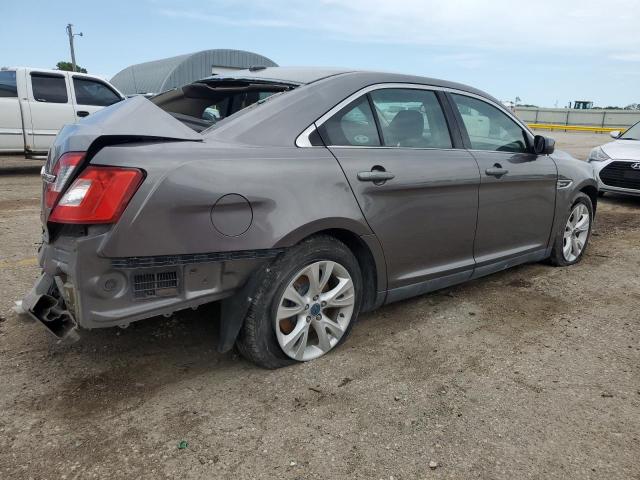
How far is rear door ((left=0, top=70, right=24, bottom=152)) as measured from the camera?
9.52 m

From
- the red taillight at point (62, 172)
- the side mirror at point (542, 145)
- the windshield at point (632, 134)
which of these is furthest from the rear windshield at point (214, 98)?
the windshield at point (632, 134)

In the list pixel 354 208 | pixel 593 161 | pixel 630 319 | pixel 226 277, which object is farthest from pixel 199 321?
pixel 593 161

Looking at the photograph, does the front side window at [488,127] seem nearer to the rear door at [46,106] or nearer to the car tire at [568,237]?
the car tire at [568,237]

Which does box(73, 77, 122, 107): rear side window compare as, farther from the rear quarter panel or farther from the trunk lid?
the rear quarter panel

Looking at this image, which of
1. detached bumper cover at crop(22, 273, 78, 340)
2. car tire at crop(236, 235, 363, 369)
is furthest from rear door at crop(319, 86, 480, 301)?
detached bumper cover at crop(22, 273, 78, 340)

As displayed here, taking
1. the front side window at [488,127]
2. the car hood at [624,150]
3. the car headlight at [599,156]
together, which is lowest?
the car headlight at [599,156]

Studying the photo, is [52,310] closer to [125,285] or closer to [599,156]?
[125,285]

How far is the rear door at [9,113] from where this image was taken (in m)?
9.52

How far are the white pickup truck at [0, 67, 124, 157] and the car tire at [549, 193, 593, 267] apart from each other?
28.5ft

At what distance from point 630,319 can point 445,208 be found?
1.56m

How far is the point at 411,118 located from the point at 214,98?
4.12 ft

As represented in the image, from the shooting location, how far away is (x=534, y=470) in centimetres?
210

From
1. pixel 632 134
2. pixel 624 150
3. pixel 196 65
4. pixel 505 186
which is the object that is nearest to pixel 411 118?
pixel 505 186

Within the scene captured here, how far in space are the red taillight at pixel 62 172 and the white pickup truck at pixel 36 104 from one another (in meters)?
8.42
